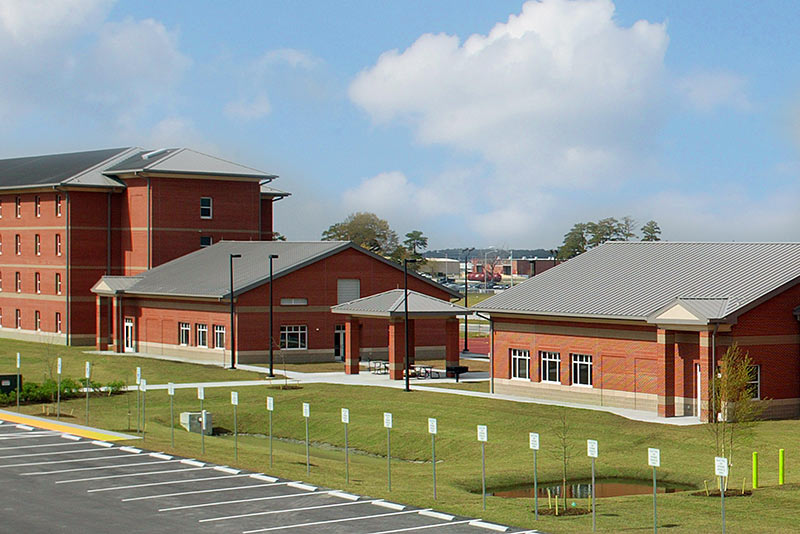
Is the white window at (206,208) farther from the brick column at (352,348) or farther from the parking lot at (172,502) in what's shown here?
the parking lot at (172,502)

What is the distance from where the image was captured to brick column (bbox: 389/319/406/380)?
5859 centimetres

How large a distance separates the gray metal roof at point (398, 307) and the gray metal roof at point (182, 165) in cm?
2520

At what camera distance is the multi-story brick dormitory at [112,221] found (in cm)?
8206

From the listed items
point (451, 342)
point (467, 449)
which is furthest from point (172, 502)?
point (451, 342)

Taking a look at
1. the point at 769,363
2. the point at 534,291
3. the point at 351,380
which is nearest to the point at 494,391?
the point at 534,291

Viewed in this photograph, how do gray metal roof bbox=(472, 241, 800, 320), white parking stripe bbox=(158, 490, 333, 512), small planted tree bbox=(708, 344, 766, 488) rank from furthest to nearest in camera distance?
gray metal roof bbox=(472, 241, 800, 320) → small planted tree bbox=(708, 344, 766, 488) → white parking stripe bbox=(158, 490, 333, 512)

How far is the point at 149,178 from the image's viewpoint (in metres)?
81.1

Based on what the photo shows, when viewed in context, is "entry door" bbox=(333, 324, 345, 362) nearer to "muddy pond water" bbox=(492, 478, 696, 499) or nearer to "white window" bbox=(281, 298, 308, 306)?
"white window" bbox=(281, 298, 308, 306)

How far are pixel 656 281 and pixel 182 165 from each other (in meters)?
42.5

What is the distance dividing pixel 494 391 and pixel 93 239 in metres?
41.6

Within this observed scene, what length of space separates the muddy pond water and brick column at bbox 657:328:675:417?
10311 millimetres

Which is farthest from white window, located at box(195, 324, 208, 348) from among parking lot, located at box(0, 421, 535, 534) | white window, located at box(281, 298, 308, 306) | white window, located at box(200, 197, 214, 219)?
parking lot, located at box(0, 421, 535, 534)

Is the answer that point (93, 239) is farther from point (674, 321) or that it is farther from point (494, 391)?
point (674, 321)

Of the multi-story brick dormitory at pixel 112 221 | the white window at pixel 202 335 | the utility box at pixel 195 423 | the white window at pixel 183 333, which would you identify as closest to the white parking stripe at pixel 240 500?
the utility box at pixel 195 423
